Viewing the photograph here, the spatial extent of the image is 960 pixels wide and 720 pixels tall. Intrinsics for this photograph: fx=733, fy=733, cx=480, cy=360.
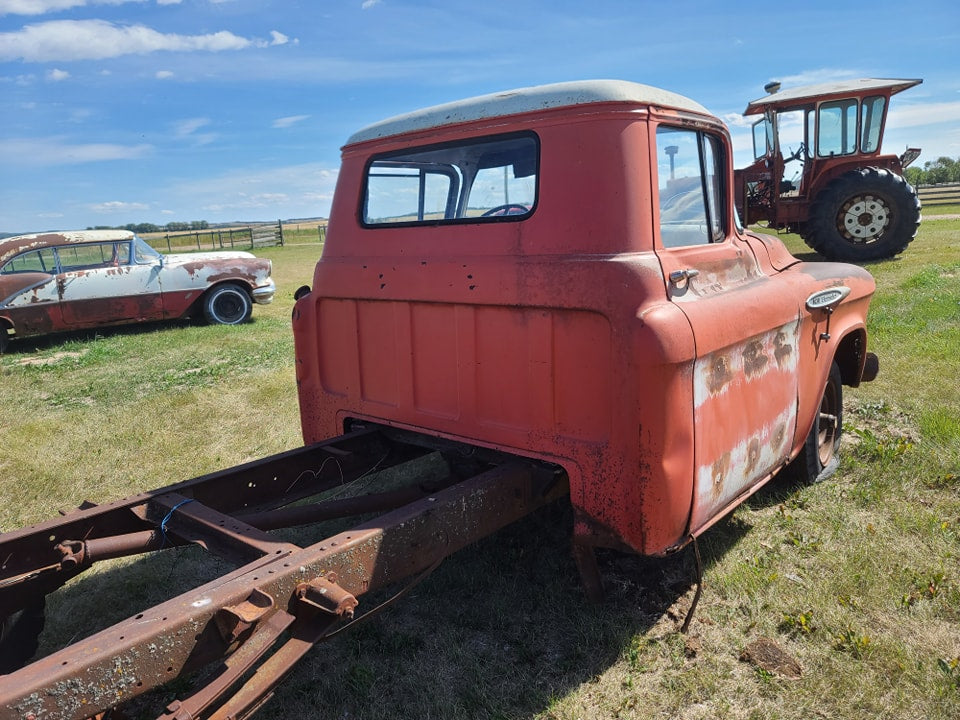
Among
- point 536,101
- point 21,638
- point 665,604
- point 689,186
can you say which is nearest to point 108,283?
point 21,638

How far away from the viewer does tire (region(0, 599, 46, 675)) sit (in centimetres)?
294

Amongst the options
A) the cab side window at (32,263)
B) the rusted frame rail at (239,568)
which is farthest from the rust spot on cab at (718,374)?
the cab side window at (32,263)

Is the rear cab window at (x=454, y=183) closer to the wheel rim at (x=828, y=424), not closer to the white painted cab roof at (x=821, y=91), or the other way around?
the wheel rim at (x=828, y=424)

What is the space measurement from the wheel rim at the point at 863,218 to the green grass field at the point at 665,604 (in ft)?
25.3

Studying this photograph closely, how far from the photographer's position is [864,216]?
12.4 m

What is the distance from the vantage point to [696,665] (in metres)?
2.79

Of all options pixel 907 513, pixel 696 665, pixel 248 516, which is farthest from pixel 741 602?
pixel 248 516

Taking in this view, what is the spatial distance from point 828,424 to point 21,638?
4230 millimetres

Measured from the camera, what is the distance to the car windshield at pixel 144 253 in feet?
34.6

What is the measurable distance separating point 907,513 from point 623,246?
2332mm

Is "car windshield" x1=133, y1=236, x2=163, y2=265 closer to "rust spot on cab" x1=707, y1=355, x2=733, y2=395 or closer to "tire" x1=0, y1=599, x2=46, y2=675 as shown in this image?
"tire" x1=0, y1=599, x2=46, y2=675

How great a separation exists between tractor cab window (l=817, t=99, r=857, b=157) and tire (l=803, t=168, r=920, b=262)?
1.74 feet

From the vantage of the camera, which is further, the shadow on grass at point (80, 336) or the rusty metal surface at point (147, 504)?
the shadow on grass at point (80, 336)

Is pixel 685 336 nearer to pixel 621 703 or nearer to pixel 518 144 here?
pixel 518 144
